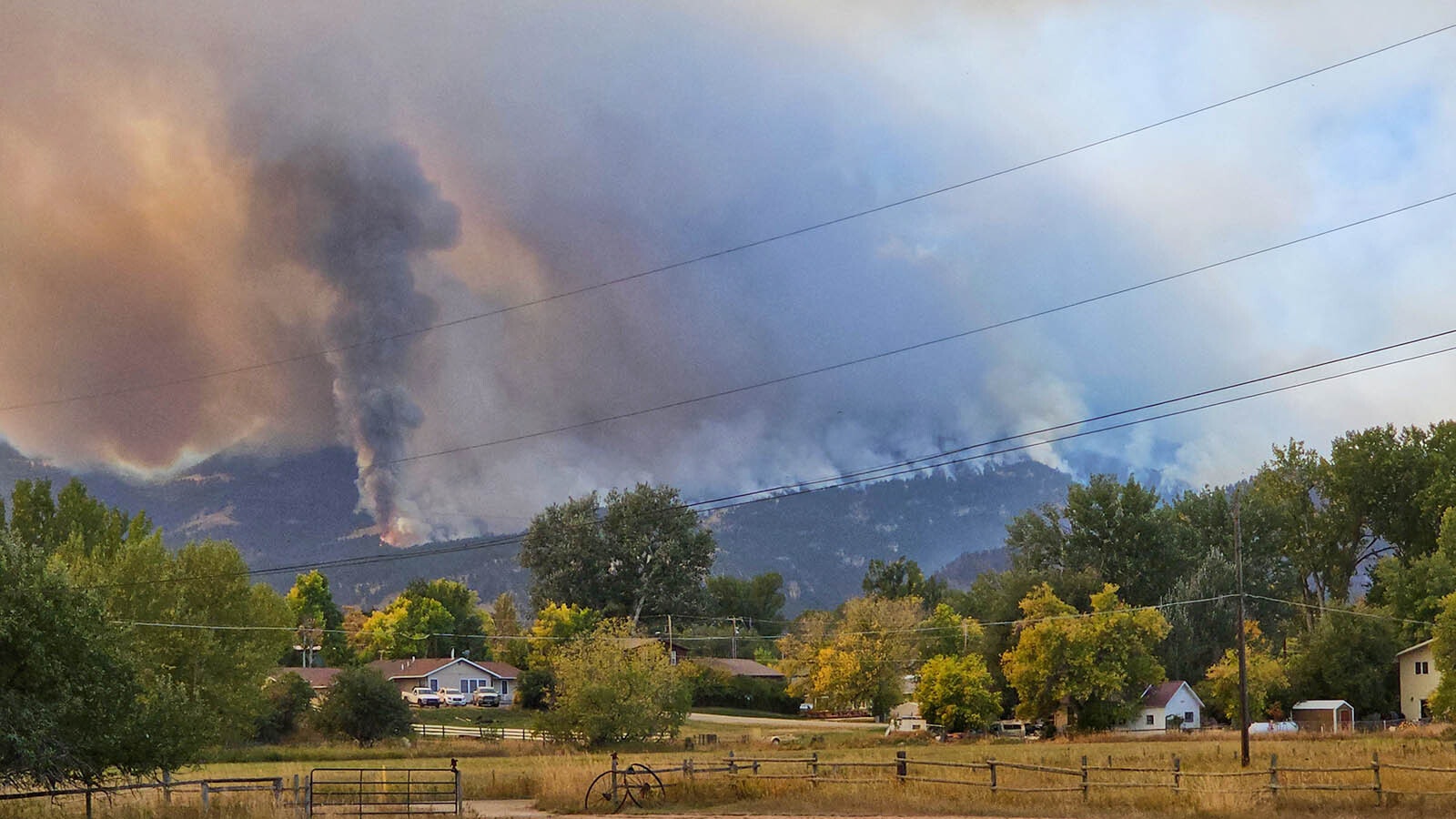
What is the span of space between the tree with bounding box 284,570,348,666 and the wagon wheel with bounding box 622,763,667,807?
371ft

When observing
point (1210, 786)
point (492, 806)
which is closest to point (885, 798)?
point (1210, 786)

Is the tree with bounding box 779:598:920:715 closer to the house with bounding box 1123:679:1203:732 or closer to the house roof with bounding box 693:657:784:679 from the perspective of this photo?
the house with bounding box 1123:679:1203:732

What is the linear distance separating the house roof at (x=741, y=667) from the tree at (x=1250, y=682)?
48.4m

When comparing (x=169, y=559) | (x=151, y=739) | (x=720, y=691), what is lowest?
(x=720, y=691)

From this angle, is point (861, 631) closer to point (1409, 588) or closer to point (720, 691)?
point (720, 691)

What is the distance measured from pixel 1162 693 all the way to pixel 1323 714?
10.2 m

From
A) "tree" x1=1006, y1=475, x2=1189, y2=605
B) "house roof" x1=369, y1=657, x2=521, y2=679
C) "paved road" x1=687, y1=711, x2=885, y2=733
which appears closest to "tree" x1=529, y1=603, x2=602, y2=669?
"house roof" x1=369, y1=657, x2=521, y2=679

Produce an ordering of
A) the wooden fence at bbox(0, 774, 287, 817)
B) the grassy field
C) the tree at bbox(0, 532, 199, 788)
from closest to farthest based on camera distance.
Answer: the tree at bbox(0, 532, 199, 788) → the wooden fence at bbox(0, 774, 287, 817) → the grassy field

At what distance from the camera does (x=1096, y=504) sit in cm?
12281

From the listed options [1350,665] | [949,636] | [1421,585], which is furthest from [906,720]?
[1421,585]

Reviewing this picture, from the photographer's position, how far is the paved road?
331 feet

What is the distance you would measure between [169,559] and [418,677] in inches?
2043

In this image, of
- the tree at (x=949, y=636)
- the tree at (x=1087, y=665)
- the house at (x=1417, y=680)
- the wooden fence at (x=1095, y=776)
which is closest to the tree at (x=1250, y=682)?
the tree at (x=1087, y=665)

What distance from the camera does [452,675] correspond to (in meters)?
129
